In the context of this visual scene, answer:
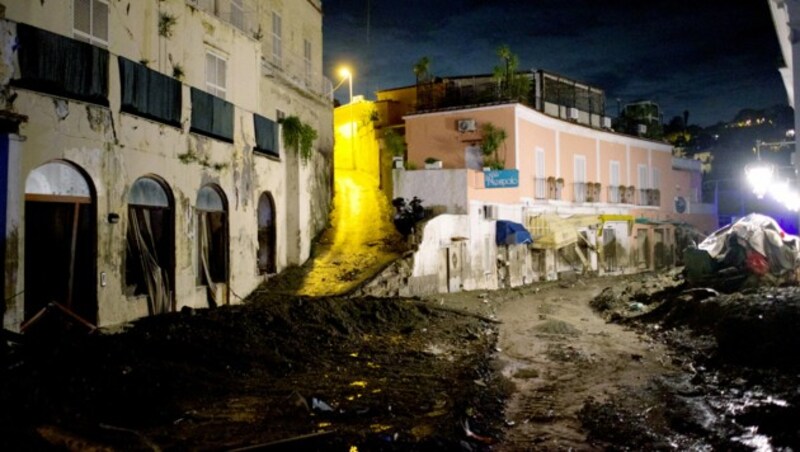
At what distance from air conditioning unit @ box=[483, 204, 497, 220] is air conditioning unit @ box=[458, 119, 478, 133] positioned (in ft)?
15.2

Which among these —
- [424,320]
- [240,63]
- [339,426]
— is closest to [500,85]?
[240,63]

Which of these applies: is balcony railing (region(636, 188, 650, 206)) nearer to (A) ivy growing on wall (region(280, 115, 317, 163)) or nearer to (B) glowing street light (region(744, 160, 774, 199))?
(B) glowing street light (region(744, 160, 774, 199))

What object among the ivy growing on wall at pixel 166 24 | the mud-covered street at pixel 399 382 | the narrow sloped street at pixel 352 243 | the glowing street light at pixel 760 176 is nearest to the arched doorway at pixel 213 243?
the narrow sloped street at pixel 352 243

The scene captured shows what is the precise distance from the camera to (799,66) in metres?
9.02

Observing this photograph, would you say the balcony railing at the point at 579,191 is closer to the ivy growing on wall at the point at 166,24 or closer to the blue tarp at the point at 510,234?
the blue tarp at the point at 510,234

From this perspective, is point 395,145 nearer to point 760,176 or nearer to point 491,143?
point 491,143

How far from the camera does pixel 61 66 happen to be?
10.9 m

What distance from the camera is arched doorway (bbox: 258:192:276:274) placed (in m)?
18.7

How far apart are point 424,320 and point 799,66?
1004cm

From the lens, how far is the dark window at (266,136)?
17.9 meters

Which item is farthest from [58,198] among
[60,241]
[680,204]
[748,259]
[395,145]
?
[680,204]

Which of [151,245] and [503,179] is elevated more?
[503,179]

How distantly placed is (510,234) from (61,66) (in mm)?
18397

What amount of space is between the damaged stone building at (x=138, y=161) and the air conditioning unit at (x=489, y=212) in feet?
27.6
